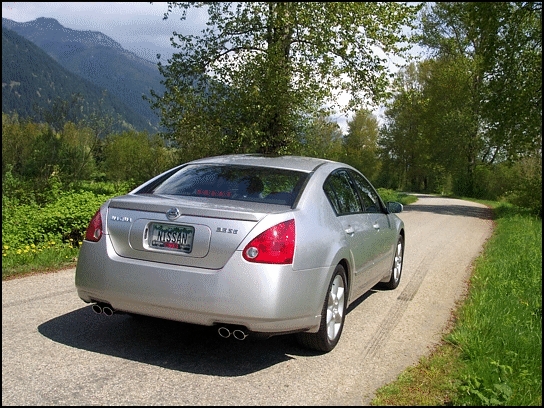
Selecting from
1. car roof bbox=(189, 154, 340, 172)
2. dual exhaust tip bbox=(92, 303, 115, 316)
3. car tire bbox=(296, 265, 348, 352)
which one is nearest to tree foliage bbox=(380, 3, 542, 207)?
car roof bbox=(189, 154, 340, 172)

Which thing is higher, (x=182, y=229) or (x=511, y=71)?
(x=511, y=71)

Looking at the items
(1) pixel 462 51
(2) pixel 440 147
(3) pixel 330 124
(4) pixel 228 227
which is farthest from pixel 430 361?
(2) pixel 440 147

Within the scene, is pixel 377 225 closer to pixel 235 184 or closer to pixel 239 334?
pixel 235 184

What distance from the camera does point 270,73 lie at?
17453mm

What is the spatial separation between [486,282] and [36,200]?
1071 cm

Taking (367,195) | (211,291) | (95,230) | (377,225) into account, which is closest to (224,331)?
(211,291)

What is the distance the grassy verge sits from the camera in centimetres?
401

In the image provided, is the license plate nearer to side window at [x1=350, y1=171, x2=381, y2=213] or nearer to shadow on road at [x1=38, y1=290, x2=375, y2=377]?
shadow on road at [x1=38, y1=290, x2=375, y2=377]

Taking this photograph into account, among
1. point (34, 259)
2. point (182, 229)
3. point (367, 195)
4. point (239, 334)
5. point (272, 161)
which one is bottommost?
point (34, 259)

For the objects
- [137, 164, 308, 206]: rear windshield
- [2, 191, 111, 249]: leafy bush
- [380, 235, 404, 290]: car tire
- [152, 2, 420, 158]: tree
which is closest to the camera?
[137, 164, 308, 206]: rear windshield

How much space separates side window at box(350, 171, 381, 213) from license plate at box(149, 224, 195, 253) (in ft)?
8.29

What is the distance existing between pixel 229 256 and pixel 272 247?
0.31 metres

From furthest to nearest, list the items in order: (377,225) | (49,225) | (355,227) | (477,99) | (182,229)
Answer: (477,99), (49,225), (377,225), (355,227), (182,229)

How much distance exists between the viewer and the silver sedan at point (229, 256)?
425cm
